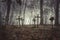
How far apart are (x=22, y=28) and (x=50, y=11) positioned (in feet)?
1.74

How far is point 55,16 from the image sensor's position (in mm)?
2586

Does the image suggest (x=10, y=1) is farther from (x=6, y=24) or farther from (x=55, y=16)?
(x=55, y=16)

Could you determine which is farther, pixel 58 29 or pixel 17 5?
pixel 17 5

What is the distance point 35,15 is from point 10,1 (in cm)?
50

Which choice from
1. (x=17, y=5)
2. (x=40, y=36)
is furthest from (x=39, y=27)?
(x=17, y=5)

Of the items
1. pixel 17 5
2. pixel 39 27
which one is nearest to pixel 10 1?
pixel 17 5

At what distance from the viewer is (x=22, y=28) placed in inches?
104

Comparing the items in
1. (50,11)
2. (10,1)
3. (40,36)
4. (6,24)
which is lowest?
(40,36)

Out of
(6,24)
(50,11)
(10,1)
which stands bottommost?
(6,24)

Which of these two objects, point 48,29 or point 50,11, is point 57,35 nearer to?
point 48,29

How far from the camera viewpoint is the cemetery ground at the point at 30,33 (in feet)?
8.27

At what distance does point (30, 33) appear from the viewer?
258 cm

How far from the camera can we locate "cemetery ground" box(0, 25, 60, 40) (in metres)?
2.52

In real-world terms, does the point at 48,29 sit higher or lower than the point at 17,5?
lower
